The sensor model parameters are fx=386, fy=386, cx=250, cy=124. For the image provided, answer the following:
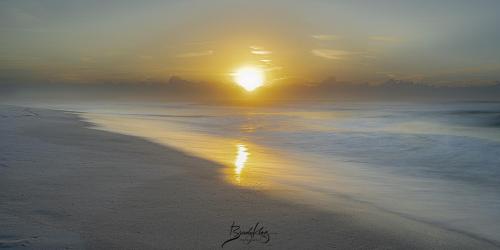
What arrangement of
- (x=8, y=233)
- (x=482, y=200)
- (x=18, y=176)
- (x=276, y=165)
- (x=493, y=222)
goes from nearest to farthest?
(x=8, y=233) → (x=493, y=222) → (x=18, y=176) → (x=482, y=200) → (x=276, y=165)

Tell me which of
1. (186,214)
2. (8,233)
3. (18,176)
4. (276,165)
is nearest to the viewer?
(8,233)

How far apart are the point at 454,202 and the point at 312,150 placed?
6.97 meters

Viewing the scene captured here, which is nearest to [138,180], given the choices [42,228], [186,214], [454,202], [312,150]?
[186,214]

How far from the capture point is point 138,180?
589 cm

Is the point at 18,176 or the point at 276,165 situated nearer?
the point at 18,176

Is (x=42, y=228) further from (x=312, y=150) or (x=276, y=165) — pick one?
(x=312, y=150)

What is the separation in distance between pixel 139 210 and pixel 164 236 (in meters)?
0.86
